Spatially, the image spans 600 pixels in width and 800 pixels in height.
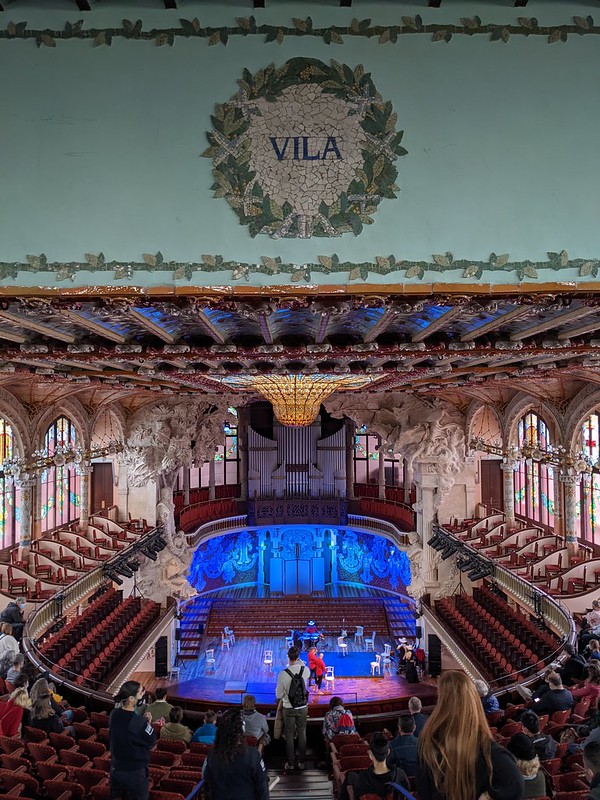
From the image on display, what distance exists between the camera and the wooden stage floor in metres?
17.4

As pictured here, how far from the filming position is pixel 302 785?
8.13m

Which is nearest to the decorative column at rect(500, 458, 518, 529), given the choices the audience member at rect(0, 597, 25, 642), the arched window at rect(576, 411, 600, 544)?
the arched window at rect(576, 411, 600, 544)

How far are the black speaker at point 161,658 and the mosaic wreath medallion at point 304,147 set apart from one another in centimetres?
1874

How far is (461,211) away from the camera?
12.4 feet

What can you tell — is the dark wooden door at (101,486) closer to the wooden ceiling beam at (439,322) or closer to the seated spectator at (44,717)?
the seated spectator at (44,717)

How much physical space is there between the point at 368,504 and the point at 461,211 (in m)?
24.2

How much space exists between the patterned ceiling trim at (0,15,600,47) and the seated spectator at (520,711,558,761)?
5316mm

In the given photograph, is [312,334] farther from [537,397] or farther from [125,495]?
[125,495]

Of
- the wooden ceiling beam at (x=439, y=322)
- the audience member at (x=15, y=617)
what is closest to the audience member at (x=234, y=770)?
the wooden ceiling beam at (x=439, y=322)

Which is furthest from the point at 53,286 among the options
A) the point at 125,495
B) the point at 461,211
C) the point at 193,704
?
the point at 125,495

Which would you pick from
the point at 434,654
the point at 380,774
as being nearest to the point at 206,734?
the point at 380,774

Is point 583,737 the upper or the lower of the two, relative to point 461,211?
lower

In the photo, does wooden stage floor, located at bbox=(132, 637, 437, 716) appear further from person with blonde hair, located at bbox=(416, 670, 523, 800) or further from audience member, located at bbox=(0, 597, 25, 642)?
person with blonde hair, located at bbox=(416, 670, 523, 800)

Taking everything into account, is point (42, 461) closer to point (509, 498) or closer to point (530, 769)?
Answer: point (530, 769)
